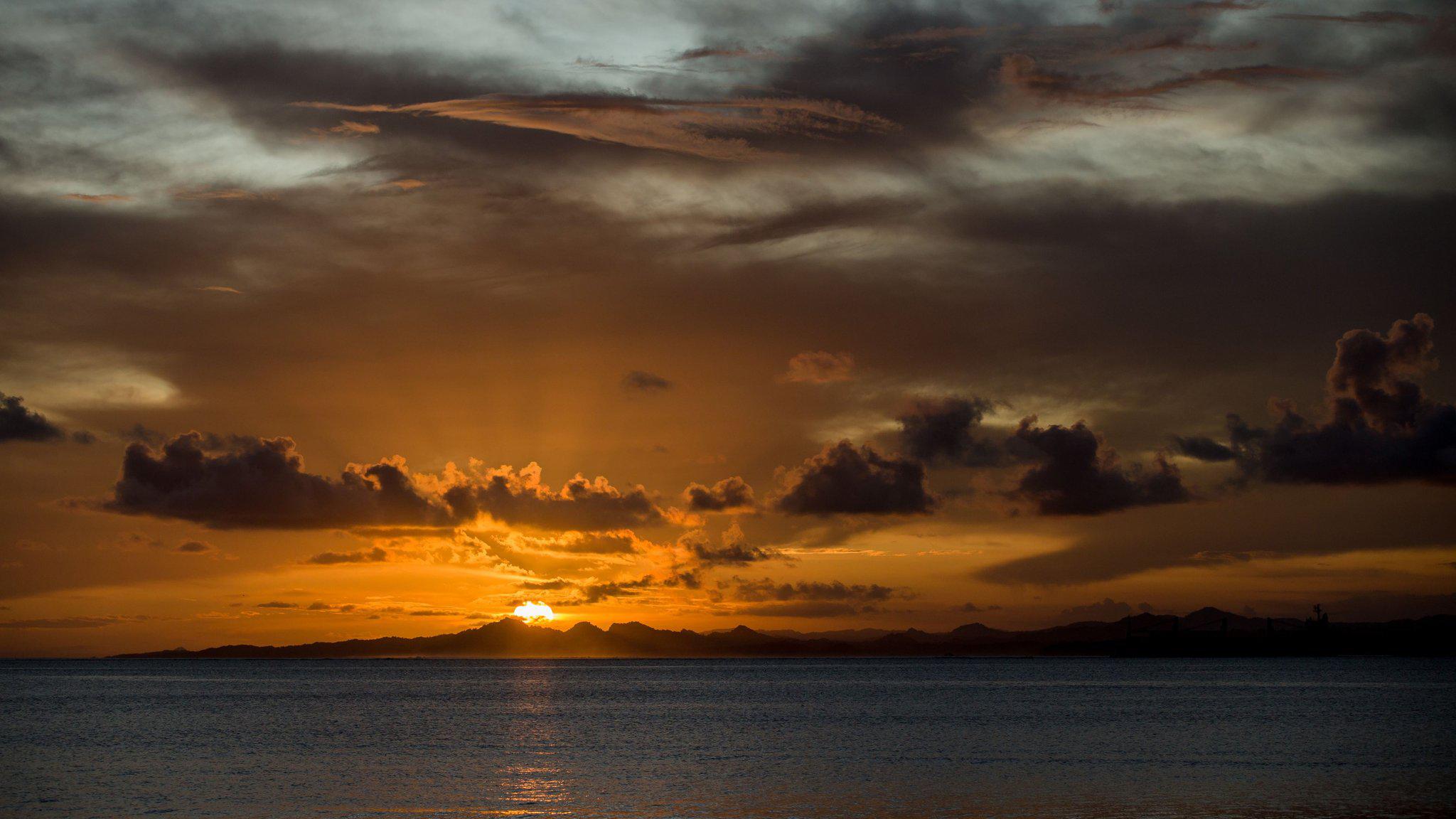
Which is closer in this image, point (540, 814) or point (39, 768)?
point (540, 814)

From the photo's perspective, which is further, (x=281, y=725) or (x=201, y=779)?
(x=281, y=725)

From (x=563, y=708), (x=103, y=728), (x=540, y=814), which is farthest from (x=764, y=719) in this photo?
(x=540, y=814)

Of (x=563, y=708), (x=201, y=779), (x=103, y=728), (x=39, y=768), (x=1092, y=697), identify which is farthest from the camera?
(x=1092, y=697)

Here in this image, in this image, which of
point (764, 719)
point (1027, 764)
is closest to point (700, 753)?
point (1027, 764)

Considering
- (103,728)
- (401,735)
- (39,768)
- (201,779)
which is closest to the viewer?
(201,779)

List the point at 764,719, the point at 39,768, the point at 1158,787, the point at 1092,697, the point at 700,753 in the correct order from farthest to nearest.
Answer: the point at 1092,697
the point at 764,719
the point at 700,753
the point at 39,768
the point at 1158,787

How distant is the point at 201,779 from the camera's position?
235 feet

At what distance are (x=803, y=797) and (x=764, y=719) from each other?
217ft

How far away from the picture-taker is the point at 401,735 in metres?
108

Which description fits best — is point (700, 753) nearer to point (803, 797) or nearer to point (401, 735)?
point (803, 797)

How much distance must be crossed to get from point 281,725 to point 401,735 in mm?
21082

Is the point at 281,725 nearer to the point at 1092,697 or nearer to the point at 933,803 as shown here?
the point at 933,803

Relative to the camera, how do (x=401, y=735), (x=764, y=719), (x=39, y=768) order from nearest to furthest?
1. (x=39, y=768)
2. (x=401, y=735)
3. (x=764, y=719)

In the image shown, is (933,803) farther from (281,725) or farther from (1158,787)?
(281,725)
